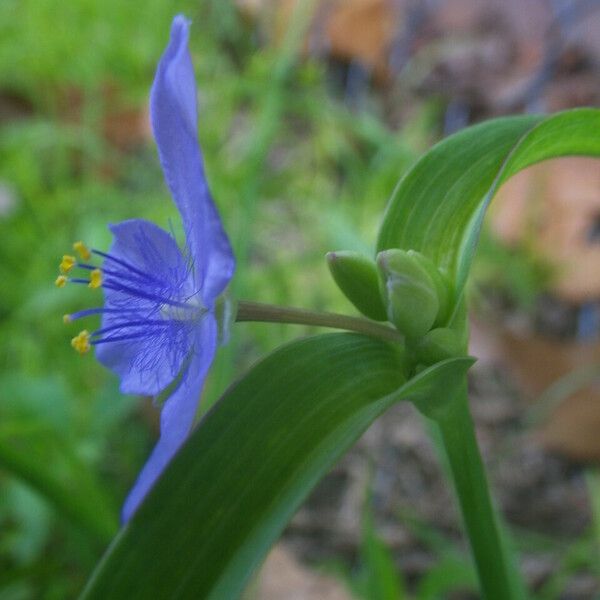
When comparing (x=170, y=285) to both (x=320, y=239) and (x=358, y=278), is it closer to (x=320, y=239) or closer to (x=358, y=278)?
(x=358, y=278)

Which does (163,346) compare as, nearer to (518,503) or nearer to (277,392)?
(277,392)

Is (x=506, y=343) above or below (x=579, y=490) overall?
above

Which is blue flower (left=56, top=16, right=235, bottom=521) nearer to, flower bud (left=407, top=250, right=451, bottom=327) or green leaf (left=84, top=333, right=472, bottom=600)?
green leaf (left=84, top=333, right=472, bottom=600)

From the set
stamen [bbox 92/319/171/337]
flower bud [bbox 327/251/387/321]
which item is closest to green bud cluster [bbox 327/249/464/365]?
flower bud [bbox 327/251/387/321]

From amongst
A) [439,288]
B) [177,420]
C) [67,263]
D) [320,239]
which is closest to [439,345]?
[439,288]

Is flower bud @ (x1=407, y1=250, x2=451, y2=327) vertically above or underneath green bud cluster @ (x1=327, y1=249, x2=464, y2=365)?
above

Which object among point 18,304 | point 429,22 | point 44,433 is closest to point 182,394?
point 44,433

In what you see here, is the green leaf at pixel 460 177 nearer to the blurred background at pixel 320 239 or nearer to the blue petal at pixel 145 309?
the blue petal at pixel 145 309
